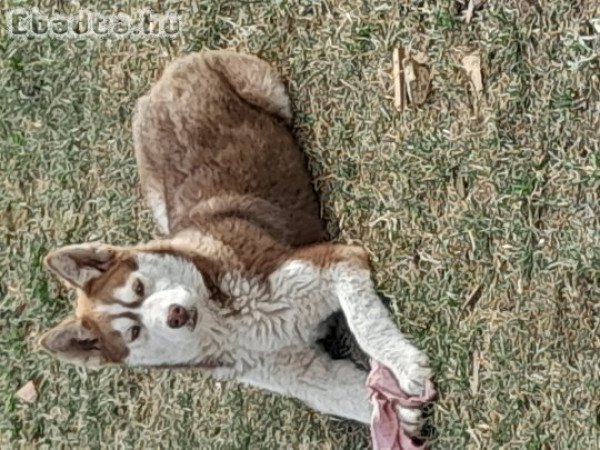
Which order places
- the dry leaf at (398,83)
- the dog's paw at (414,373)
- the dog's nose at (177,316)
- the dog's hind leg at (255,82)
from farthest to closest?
the dog's hind leg at (255,82) < the dry leaf at (398,83) < the dog's paw at (414,373) < the dog's nose at (177,316)

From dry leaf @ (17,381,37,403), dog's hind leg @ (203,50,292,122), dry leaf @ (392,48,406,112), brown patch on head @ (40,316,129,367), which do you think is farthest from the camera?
dry leaf @ (17,381,37,403)

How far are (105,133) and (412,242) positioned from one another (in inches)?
43.2

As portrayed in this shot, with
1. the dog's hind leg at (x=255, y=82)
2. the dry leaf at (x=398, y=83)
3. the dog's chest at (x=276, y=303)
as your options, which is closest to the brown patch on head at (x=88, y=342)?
the dog's chest at (x=276, y=303)

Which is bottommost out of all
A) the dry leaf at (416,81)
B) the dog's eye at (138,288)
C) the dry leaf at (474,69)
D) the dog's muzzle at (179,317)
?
the dog's muzzle at (179,317)

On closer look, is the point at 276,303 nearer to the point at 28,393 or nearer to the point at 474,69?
the point at 474,69

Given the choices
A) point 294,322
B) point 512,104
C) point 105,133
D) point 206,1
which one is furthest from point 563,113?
point 105,133

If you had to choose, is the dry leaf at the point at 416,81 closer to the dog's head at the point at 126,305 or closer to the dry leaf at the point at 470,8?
the dry leaf at the point at 470,8

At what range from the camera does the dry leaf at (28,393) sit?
10.4ft

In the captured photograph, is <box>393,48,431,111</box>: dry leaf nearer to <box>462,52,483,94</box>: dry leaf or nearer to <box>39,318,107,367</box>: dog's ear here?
<box>462,52,483,94</box>: dry leaf

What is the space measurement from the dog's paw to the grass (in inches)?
1.3

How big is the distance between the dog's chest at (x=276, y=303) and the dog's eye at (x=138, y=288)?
9.9 inches

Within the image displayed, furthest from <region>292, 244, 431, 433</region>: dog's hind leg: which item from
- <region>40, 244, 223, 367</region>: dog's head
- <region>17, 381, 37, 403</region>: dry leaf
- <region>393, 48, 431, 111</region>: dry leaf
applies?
<region>17, 381, 37, 403</region>: dry leaf

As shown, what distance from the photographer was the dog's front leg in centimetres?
279

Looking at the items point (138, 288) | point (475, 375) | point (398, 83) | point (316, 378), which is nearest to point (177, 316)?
point (138, 288)
